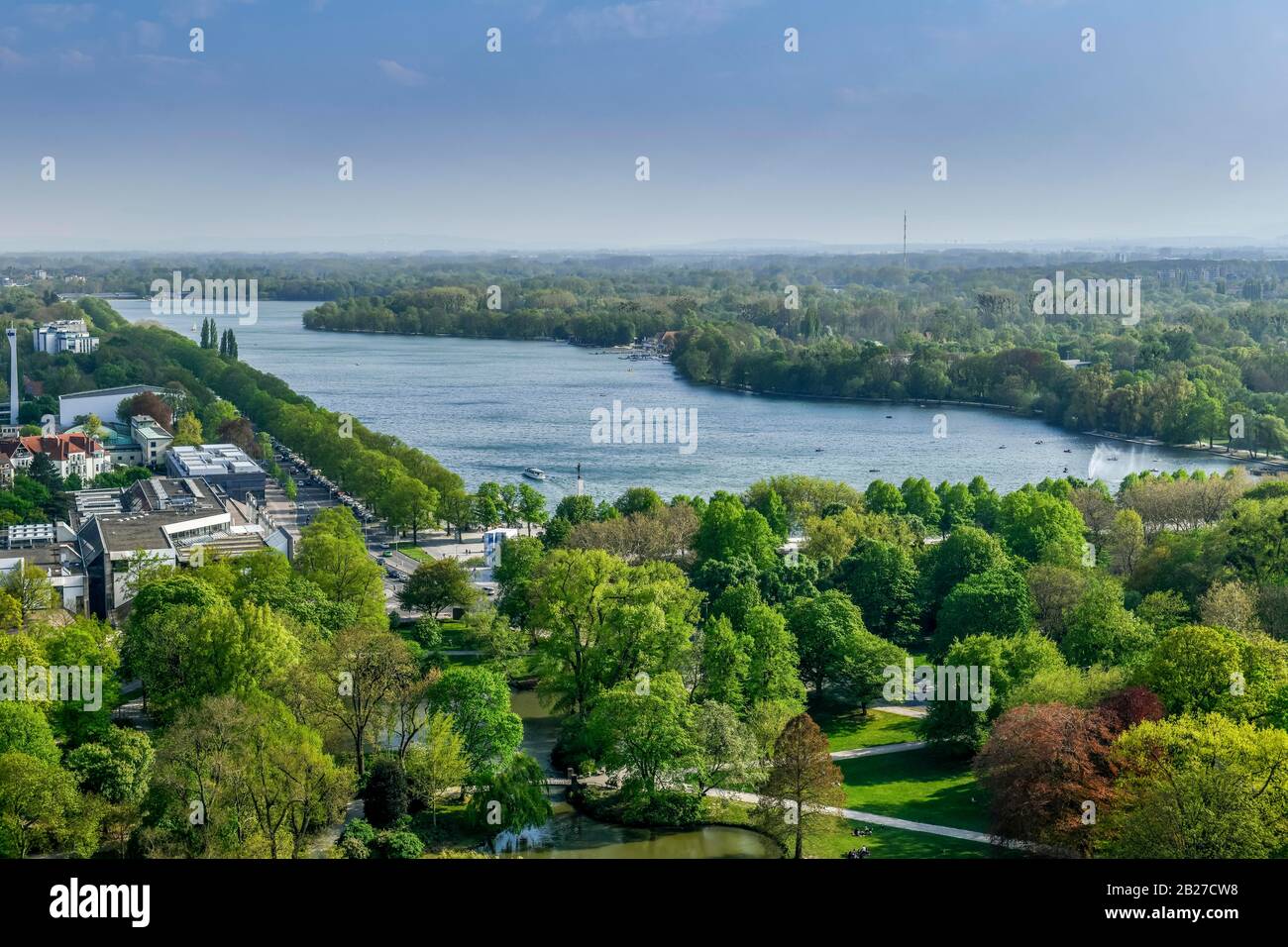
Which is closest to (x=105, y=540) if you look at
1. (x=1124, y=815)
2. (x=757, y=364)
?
(x=1124, y=815)

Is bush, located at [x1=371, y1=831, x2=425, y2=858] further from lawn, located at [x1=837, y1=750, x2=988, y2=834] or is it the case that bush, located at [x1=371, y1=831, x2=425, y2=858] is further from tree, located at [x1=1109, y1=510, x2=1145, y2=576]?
tree, located at [x1=1109, y1=510, x2=1145, y2=576]

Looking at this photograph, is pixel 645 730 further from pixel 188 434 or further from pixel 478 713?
pixel 188 434

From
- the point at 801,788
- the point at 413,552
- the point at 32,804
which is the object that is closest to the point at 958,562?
the point at 801,788

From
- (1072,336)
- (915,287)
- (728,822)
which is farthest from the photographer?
(915,287)

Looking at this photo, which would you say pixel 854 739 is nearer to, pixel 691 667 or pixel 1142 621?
pixel 691 667
